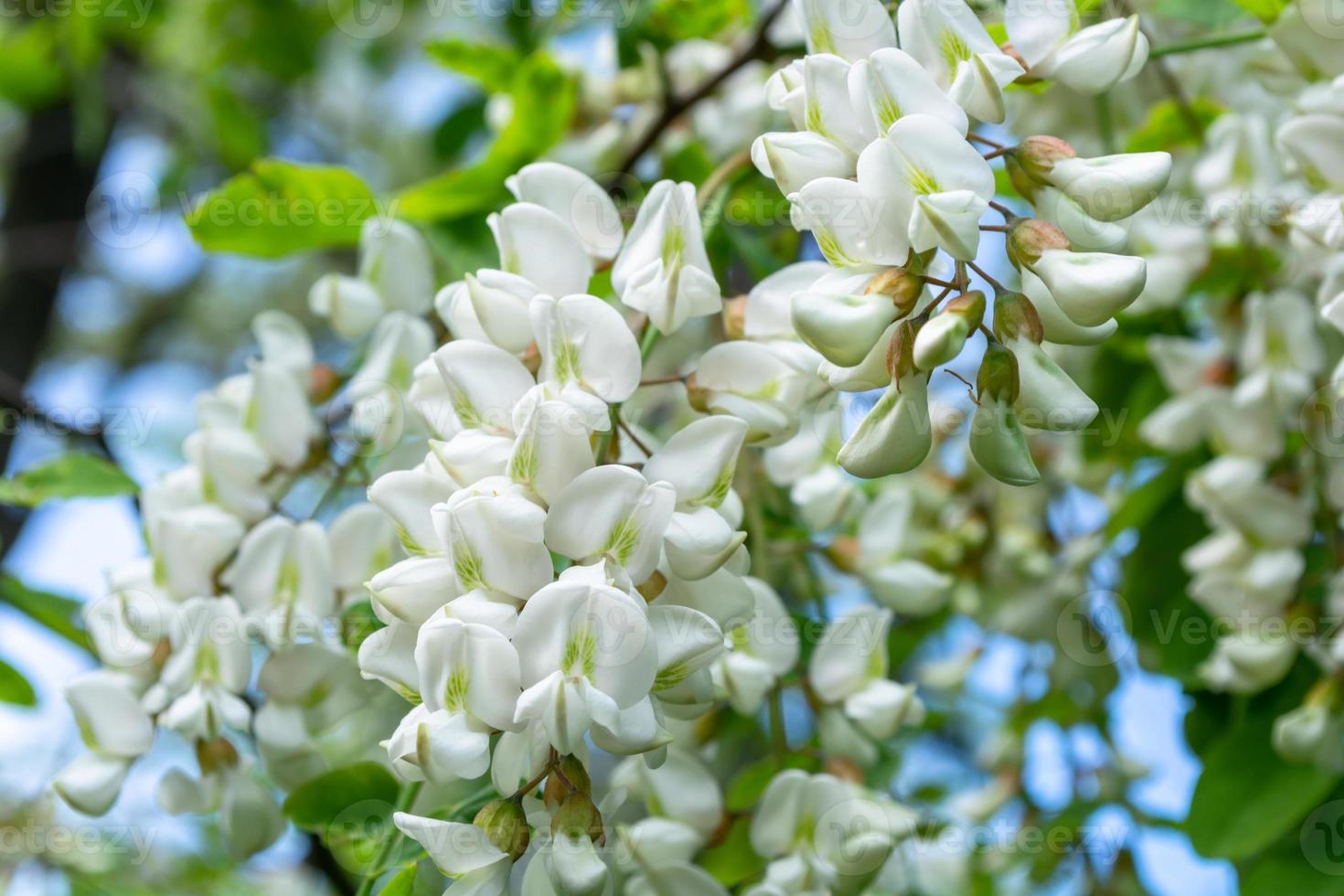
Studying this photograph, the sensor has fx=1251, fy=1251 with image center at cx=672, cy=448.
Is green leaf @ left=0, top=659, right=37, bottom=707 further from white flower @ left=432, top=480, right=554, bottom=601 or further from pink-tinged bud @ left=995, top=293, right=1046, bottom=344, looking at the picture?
pink-tinged bud @ left=995, top=293, right=1046, bottom=344

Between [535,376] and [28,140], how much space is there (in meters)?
1.66

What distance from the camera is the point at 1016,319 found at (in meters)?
0.51

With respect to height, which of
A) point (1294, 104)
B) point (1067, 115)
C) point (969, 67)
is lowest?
point (1067, 115)

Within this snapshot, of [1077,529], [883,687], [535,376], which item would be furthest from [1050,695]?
[535,376]

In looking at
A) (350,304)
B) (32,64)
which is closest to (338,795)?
(350,304)

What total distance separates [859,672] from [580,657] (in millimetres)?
284

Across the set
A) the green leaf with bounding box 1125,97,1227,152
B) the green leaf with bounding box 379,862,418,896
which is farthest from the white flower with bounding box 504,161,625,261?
the green leaf with bounding box 1125,97,1227,152

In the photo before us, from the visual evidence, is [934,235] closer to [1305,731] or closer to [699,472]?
[699,472]

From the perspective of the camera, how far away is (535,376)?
0.58m

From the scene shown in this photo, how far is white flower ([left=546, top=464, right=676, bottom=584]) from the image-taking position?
507 millimetres

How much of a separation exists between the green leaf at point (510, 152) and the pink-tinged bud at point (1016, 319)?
0.44m

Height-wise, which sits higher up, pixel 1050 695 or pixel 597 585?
pixel 597 585

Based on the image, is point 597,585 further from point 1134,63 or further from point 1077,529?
point 1077,529

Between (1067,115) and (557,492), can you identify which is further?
(1067,115)
